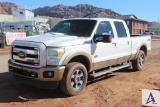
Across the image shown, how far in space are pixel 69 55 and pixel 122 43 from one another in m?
2.72

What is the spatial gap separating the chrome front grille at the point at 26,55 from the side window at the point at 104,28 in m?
2.10

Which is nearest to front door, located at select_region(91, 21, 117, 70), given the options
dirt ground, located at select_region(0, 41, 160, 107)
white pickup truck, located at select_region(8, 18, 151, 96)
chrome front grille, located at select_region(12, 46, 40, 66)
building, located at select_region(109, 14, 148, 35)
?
white pickup truck, located at select_region(8, 18, 151, 96)

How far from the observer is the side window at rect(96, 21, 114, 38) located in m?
7.18

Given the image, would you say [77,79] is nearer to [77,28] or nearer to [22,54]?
[22,54]

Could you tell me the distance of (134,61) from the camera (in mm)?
9461

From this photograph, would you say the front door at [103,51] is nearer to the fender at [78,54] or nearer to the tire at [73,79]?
the fender at [78,54]

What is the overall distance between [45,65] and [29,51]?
21.0 inches

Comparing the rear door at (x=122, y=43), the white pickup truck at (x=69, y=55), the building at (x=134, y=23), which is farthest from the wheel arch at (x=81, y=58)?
the building at (x=134, y=23)

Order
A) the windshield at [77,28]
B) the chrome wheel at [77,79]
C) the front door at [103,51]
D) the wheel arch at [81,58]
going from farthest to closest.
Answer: the windshield at [77,28], the front door at [103,51], the chrome wheel at [77,79], the wheel arch at [81,58]

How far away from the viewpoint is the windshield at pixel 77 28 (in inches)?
275

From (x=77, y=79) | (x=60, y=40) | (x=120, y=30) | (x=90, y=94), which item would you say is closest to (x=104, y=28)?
(x=120, y=30)

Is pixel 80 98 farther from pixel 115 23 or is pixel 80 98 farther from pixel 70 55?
pixel 115 23

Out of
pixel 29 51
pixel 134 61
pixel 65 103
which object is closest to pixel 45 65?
pixel 29 51

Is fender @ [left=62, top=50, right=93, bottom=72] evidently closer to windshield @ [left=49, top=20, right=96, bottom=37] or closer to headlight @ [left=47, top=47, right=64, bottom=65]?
headlight @ [left=47, top=47, right=64, bottom=65]
